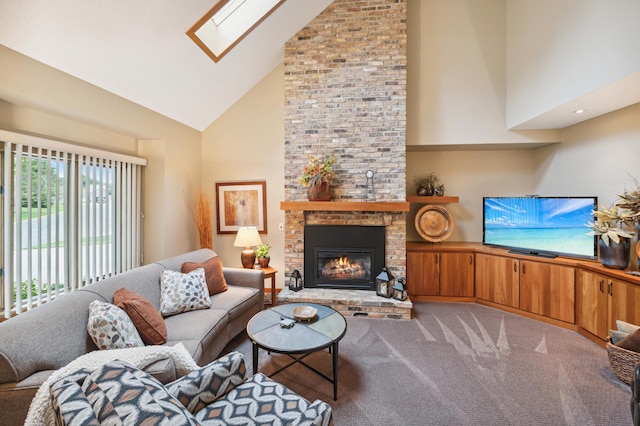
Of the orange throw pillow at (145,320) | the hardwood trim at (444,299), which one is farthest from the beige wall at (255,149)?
the orange throw pillow at (145,320)

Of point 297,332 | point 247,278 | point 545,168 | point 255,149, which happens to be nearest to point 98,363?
point 297,332

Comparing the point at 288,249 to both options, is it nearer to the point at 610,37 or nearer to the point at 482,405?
the point at 482,405

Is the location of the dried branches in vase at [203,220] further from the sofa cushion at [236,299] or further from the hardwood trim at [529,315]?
the hardwood trim at [529,315]

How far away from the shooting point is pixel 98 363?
4.33 feet

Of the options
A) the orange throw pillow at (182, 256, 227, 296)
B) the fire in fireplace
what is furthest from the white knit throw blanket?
the fire in fireplace

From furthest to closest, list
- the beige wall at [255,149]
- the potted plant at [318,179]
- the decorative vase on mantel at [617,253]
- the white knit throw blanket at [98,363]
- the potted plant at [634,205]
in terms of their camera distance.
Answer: the beige wall at [255,149], the potted plant at [318,179], the decorative vase on mantel at [617,253], the potted plant at [634,205], the white knit throw blanket at [98,363]

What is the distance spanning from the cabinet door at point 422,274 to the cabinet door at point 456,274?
0.33 feet

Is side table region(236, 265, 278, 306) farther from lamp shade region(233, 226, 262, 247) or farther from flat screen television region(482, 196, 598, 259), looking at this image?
flat screen television region(482, 196, 598, 259)

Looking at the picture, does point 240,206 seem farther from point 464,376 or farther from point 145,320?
point 464,376

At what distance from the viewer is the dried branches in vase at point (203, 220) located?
4.14 metres

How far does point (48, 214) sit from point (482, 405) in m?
3.89

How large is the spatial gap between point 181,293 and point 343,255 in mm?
2083

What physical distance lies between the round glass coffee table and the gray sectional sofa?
1.39 ft

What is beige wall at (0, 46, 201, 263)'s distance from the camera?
2096 mm
